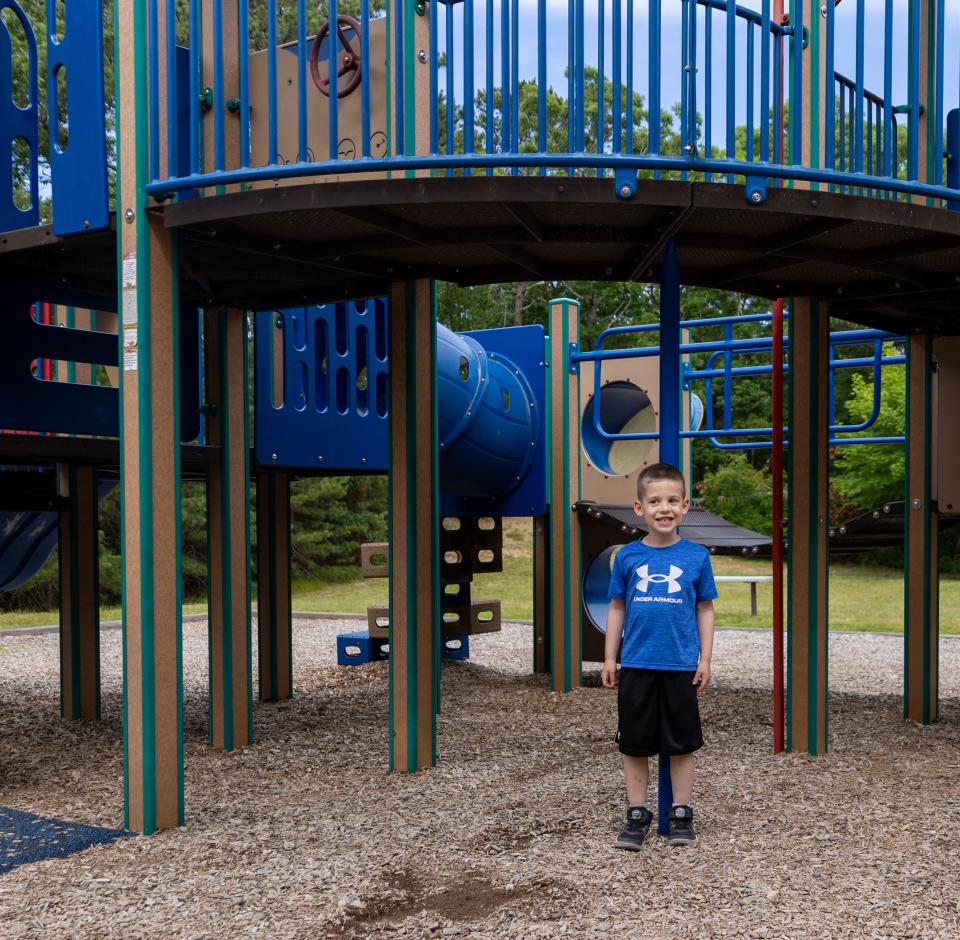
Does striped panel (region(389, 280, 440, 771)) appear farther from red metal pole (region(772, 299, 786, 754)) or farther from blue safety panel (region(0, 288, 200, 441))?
red metal pole (region(772, 299, 786, 754))

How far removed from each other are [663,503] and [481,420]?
4.56m

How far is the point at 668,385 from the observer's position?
476cm

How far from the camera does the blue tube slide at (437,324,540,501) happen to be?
8.77 m

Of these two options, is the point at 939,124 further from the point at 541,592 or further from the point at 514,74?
the point at 541,592

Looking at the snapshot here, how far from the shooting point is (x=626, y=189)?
4.21 metres

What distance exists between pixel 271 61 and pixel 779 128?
1974 millimetres

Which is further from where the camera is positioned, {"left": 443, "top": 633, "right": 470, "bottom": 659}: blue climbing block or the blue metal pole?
{"left": 443, "top": 633, "right": 470, "bottom": 659}: blue climbing block

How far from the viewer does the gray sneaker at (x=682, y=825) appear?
179 inches

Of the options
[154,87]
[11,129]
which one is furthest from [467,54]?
[11,129]

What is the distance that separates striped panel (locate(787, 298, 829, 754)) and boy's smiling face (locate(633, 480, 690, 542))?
1935 mm

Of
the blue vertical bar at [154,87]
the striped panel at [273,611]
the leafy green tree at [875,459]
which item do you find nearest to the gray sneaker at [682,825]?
the blue vertical bar at [154,87]

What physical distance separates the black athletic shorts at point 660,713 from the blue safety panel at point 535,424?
488 centimetres

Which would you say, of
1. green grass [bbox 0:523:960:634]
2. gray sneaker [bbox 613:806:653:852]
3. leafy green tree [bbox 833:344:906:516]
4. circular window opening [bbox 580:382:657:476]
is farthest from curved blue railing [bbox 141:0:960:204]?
leafy green tree [bbox 833:344:906:516]

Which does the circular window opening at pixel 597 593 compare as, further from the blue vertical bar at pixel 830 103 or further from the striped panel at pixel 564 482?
the blue vertical bar at pixel 830 103
